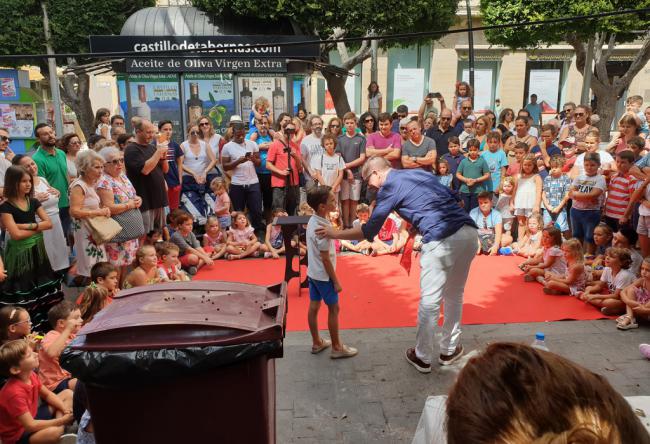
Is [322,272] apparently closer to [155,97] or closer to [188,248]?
[188,248]

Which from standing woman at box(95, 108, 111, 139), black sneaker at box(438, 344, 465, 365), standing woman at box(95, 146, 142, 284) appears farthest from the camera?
standing woman at box(95, 108, 111, 139)

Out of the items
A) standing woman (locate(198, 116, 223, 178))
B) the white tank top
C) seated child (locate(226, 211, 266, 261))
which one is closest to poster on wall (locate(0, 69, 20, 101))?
standing woman (locate(198, 116, 223, 178))

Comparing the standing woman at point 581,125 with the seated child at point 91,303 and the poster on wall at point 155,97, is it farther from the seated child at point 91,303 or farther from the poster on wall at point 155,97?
the poster on wall at point 155,97

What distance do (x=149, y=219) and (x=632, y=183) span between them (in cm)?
587

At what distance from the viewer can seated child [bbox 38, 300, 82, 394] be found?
12.8 ft

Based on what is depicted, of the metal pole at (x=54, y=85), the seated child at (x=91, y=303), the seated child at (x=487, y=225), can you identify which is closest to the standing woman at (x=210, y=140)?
the seated child at (x=487, y=225)

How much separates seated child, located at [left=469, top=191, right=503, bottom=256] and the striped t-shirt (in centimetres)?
Result: 148

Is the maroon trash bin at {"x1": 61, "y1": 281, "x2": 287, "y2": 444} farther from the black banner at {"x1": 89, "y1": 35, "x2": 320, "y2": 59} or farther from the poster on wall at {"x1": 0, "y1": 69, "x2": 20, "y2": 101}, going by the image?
the poster on wall at {"x1": 0, "y1": 69, "x2": 20, "y2": 101}

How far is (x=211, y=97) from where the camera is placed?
39.1 ft

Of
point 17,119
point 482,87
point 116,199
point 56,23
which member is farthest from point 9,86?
point 482,87

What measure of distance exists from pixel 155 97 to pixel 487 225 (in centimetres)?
753

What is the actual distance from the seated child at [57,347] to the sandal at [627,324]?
4698 mm

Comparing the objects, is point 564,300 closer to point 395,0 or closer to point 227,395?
point 227,395

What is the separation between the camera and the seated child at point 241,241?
7.86m
